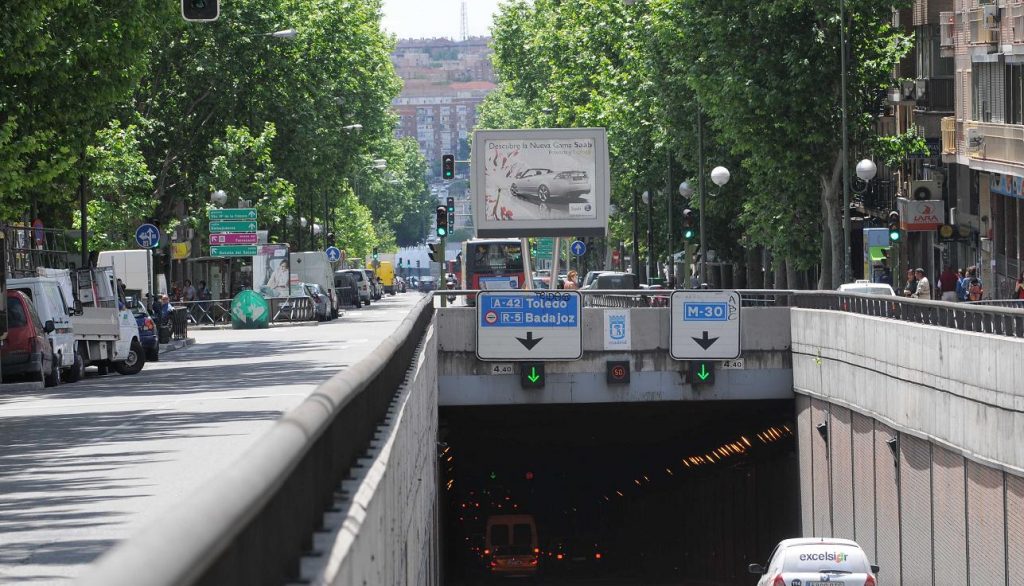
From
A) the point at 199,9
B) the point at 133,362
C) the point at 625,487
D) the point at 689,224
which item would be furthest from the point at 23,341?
the point at 625,487

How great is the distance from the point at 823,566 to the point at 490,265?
49431 millimetres

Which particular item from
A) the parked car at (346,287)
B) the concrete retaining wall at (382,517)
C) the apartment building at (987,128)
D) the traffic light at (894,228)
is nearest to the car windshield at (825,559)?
the concrete retaining wall at (382,517)

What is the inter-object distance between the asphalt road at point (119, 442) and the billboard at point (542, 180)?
832cm

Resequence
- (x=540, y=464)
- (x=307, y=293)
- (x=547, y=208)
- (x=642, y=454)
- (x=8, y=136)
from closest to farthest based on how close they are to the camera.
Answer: (x=8, y=136), (x=547, y=208), (x=642, y=454), (x=540, y=464), (x=307, y=293)

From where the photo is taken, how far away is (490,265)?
71.5 meters

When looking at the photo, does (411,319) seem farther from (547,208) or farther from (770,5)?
(770,5)

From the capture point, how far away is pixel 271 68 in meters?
70.0

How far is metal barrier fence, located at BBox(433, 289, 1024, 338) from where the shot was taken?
21.2m

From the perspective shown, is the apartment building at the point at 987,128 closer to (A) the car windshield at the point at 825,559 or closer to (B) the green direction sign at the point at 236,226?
(B) the green direction sign at the point at 236,226

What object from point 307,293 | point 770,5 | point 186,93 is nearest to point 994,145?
point 770,5

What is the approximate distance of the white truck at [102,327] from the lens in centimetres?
3569

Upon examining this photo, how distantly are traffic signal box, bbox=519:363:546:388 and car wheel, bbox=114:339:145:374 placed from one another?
7.48 meters

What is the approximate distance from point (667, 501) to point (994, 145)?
1667 centimetres

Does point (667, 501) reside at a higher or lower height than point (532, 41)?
lower
